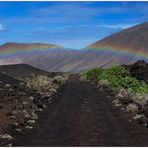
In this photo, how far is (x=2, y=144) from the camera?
A: 19594 millimetres

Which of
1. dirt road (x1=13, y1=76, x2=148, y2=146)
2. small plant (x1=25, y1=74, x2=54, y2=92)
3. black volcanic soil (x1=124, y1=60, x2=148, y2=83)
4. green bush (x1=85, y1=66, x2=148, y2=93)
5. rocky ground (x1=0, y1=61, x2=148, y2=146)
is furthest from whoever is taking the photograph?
black volcanic soil (x1=124, y1=60, x2=148, y2=83)

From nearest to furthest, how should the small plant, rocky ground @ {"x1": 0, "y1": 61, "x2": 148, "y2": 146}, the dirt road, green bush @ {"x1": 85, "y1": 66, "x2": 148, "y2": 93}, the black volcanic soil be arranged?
the dirt road < rocky ground @ {"x1": 0, "y1": 61, "x2": 148, "y2": 146} < green bush @ {"x1": 85, "y1": 66, "x2": 148, "y2": 93} < the small plant < the black volcanic soil

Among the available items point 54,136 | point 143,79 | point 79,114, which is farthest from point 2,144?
point 143,79

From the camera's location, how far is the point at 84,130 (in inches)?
912

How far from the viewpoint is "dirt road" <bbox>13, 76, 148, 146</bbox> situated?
19.8m

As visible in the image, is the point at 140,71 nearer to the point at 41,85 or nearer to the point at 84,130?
the point at 41,85

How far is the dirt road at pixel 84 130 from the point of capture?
19.8 metres

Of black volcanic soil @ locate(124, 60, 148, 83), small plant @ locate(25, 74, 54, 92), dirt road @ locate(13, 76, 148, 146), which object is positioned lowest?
dirt road @ locate(13, 76, 148, 146)

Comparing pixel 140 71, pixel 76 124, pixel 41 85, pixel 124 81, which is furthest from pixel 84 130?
pixel 140 71

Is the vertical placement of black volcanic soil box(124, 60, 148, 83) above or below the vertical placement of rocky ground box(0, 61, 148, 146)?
above

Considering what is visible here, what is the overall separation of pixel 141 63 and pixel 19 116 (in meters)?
46.8

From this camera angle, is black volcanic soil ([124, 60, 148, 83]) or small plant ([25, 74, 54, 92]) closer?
small plant ([25, 74, 54, 92])

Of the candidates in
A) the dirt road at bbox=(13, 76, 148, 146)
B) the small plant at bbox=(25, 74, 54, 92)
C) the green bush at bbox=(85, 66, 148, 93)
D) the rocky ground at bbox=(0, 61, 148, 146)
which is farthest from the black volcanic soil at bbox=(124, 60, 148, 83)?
the dirt road at bbox=(13, 76, 148, 146)

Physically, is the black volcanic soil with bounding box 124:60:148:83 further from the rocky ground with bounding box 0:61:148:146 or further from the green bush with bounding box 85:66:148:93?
the rocky ground with bounding box 0:61:148:146
